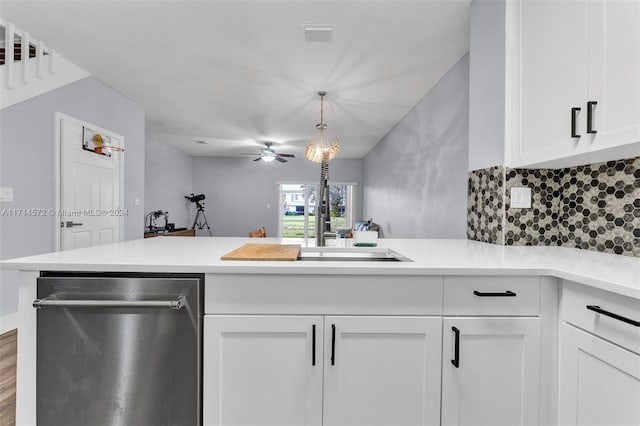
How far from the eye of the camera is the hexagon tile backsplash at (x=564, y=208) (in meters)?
1.32

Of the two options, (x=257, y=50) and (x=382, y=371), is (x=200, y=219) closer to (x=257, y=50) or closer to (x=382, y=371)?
(x=257, y=50)

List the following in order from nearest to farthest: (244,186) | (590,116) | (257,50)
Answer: (590,116) < (257,50) < (244,186)

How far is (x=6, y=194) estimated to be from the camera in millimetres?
2600

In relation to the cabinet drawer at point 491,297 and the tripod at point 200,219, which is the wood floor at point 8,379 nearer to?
the cabinet drawer at point 491,297

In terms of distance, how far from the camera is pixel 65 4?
2275 mm

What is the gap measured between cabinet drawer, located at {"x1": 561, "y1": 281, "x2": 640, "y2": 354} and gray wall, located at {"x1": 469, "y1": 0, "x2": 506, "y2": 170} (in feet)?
A: 3.00

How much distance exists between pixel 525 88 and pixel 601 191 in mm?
591

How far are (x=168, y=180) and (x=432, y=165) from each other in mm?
5691

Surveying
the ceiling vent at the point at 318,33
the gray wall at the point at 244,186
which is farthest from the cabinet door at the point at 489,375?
the gray wall at the point at 244,186

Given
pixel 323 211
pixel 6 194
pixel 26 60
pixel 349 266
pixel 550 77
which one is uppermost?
pixel 26 60

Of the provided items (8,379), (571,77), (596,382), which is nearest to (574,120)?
(571,77)

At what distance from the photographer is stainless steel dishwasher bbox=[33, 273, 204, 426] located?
1.05m

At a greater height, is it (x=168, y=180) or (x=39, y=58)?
(x=39, y=58)

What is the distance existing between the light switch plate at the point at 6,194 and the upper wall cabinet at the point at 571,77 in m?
3.65
